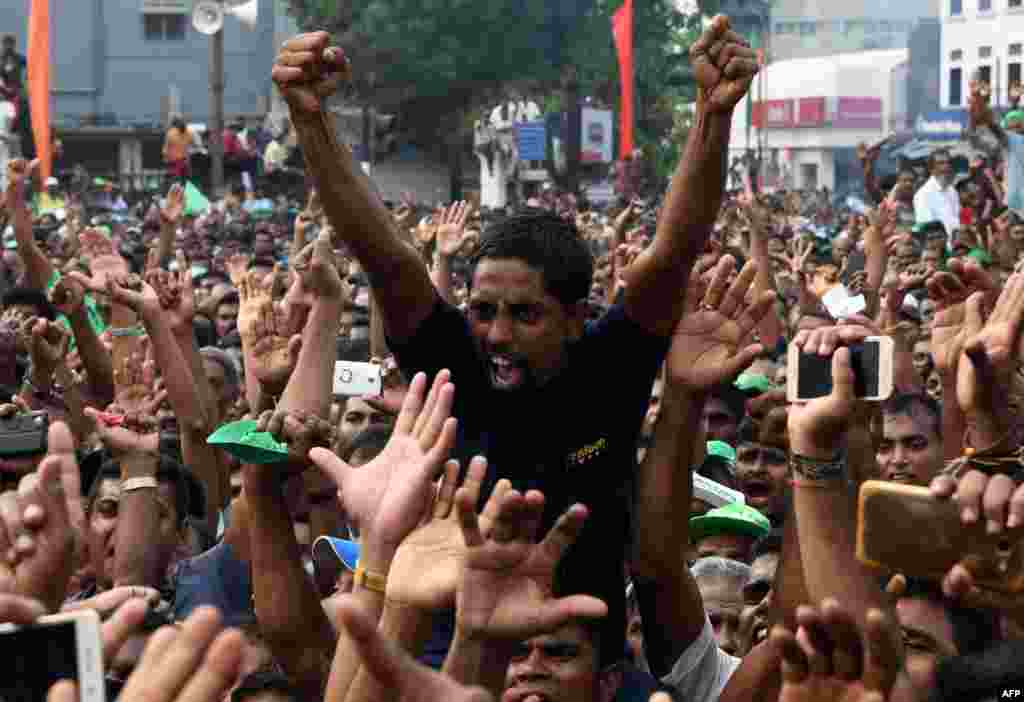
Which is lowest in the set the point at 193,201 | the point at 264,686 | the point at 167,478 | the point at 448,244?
the point at 264,686

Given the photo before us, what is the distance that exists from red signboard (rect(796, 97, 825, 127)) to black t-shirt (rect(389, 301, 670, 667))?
91303 mm

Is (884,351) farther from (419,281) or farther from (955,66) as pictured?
(955,66)

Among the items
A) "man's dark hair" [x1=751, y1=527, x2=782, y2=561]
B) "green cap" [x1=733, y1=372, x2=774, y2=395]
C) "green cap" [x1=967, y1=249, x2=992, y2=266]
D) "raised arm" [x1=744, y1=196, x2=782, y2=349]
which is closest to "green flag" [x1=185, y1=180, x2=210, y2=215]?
"green cap" [x1=967, y1=249, x2=992, y2=266]

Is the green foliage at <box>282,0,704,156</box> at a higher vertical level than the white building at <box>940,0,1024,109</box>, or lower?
lower

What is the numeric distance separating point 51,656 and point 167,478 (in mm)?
3208

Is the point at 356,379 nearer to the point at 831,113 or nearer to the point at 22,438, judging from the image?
the point at 22,438

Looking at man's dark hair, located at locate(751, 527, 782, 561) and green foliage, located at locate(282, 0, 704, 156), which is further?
green foliage, located at locate(282, 0, 704, 156)

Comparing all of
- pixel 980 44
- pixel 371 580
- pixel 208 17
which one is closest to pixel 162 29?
pixel 980 44

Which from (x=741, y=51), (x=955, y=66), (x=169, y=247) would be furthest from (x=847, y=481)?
(x=955, y=66)

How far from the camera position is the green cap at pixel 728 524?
5.79 meters

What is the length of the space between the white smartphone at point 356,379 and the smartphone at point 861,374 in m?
2.67

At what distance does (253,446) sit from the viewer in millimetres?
4215

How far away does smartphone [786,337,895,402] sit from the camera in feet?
11.8

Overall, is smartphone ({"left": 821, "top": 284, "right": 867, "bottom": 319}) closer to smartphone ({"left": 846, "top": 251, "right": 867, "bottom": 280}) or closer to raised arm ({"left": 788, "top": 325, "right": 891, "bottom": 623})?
smartphone ({"left": 846, "top": 251, "right": 867, "bottom": 280})
